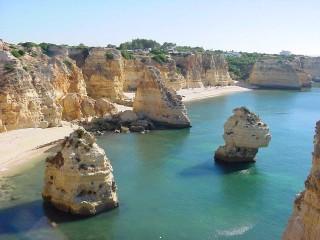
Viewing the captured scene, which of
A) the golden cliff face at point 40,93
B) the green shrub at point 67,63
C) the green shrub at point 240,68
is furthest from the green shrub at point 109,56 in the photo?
the green shrub at point 240,68

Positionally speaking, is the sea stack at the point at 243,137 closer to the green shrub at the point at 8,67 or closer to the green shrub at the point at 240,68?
the green shrub at the point at 8,67

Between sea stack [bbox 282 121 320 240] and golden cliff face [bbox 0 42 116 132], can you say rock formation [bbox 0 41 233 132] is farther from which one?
sea stack [bbox 282 121 320 240]

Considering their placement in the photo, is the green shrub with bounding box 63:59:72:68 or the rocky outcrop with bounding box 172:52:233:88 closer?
the green shrub with bounding box 63:59:72:68

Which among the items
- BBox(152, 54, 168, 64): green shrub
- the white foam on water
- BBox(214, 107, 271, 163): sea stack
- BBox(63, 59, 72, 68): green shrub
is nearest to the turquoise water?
the white foam on water

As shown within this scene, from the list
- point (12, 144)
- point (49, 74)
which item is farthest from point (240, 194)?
point (49, 74)

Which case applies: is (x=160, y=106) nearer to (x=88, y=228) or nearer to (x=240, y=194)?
(x=240, y=194)

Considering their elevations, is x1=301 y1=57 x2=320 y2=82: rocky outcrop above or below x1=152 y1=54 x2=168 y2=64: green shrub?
below

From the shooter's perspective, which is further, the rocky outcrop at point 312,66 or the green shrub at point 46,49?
the rocky outcrop at point 312,66
